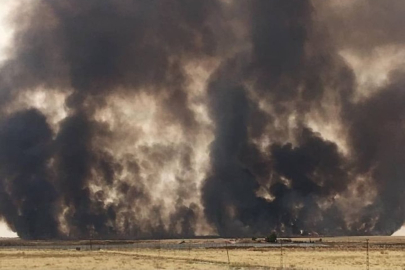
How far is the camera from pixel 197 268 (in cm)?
6206

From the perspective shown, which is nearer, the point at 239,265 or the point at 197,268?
the point at 197,268

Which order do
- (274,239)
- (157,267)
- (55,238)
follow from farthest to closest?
(55,238) < (274,239) < (157,267)

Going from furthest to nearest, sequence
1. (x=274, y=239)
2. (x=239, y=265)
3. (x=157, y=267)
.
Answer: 1. (x=274, y=239)
2. (x=239, y=265)
3. (x=157, y=267)

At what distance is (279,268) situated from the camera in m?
64.2

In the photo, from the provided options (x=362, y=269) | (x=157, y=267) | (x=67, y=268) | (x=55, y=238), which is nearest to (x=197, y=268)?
(x=157, y=267)

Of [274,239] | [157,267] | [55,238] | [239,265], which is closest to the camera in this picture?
[157,267]

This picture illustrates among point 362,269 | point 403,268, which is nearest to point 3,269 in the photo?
point 362,269

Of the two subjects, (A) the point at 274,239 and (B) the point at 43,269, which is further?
(A) the point at 274,239

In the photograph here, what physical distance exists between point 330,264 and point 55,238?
146 meters

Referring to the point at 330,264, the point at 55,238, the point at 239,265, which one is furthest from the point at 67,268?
the point at 55,238

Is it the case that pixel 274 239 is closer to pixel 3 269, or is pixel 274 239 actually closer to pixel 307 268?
pixel 307 268

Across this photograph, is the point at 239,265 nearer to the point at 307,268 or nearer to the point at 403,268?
the point at 307,268

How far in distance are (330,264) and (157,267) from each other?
76.4 feet

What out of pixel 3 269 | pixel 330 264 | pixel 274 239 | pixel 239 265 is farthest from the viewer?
pixel 274 239
